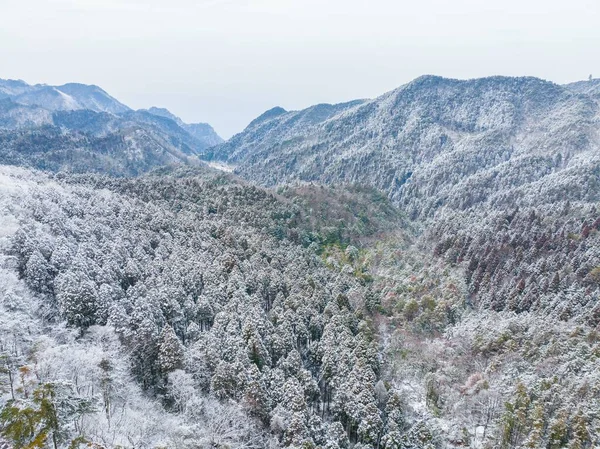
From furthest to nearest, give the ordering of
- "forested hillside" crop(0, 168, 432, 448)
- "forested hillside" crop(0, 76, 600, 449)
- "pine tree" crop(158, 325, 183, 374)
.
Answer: "pine tree" crop(158, 325, 183, 374) < "forested hillside" crop(0, 76, 600, 449) < "forested hillside" crop(0, 168, 432, 448)

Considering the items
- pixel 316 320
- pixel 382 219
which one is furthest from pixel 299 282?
pixel 382 219

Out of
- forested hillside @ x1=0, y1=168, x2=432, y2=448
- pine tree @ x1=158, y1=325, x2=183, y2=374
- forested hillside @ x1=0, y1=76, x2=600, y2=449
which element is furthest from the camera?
pine tree @ x1=158, y1=325, x2=183, y2=374

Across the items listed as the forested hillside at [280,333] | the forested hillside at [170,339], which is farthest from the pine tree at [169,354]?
the forested hillside at [280,333]

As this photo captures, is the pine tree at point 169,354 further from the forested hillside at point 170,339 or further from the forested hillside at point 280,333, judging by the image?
the forested hillside at point 280,333

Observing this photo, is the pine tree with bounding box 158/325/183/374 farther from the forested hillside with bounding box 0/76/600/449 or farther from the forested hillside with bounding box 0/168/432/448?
the forested hillside with bounding box 0/76/600/449

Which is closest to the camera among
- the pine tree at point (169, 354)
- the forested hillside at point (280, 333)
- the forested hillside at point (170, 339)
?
the forested hillside at point (170, 339)

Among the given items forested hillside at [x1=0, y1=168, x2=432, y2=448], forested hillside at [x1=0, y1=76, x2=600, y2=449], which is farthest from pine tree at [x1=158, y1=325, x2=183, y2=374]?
forested hillside at [x1=0, y1=76, x2=600, y2=449]

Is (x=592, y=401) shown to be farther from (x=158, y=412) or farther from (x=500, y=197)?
(x=500, y=197)

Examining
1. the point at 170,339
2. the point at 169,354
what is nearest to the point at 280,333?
the point at 170,339

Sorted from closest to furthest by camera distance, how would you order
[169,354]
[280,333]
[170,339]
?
[169,354] → [170,339] → [280,333]

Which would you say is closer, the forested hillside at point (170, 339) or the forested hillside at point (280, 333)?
the forested hillside at point (170, 339)

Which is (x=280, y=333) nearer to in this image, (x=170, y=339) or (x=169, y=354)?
(x=170, y=339)

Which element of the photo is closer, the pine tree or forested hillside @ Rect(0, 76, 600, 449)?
forested hillside @ Rect(0, 76, 600, 449)
